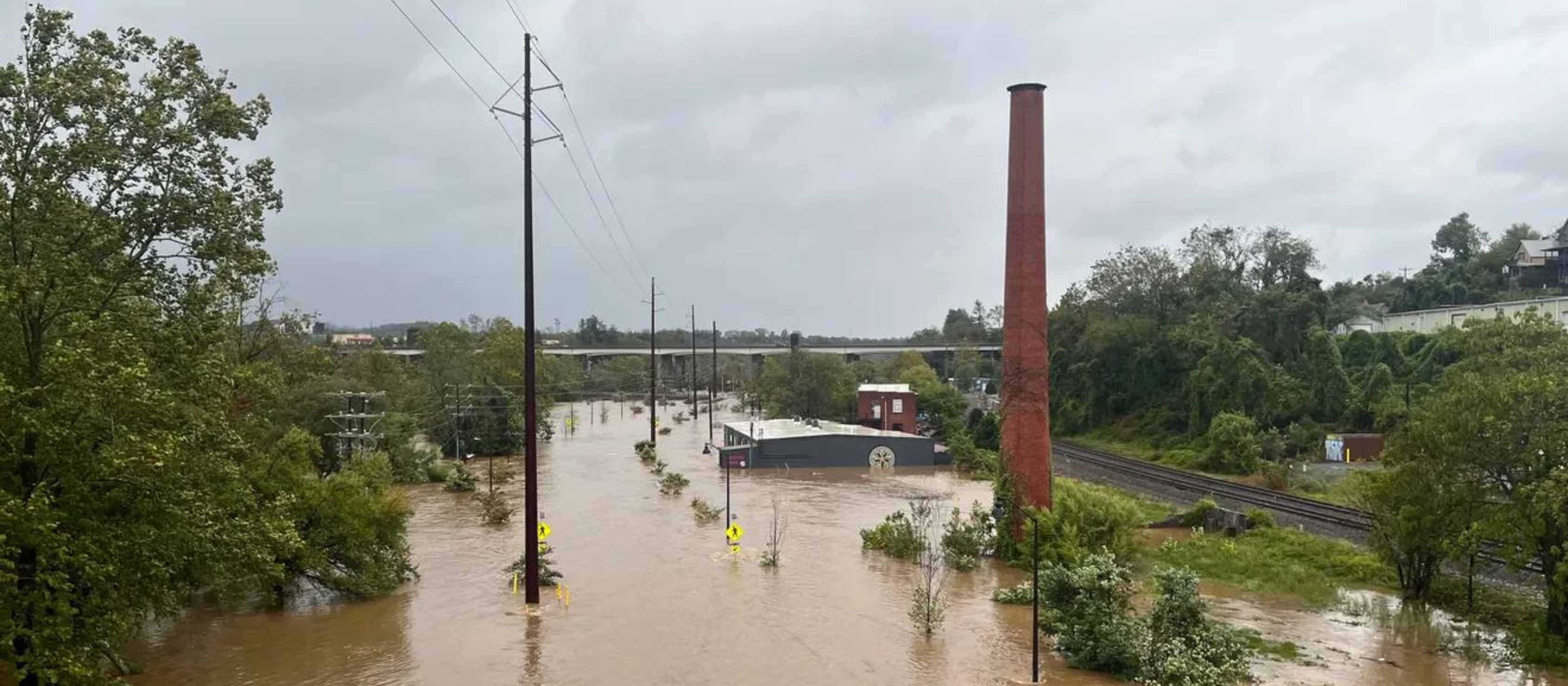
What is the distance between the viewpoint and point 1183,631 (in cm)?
1574

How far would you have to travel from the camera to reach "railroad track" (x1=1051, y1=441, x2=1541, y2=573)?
89.1ft

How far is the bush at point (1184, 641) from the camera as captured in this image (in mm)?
14398

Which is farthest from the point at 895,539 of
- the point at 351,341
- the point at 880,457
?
the point at 351,341

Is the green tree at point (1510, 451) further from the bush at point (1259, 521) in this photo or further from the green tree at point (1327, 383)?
the green tree at point (1327, 383)

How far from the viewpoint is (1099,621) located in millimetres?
16969

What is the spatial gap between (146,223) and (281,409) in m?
27.6

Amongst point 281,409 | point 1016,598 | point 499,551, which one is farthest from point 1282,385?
point 281,409

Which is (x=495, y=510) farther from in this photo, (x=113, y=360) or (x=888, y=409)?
(x=888, y=409)

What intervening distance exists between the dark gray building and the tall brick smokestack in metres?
25.0

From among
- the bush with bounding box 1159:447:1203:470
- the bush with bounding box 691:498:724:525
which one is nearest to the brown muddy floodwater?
the bush with bounding box 691:498:724:525

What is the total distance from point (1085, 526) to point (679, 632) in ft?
31.8

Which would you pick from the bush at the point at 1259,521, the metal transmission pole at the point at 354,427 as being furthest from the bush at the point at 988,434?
the metal transmission pole at the point at 354,427

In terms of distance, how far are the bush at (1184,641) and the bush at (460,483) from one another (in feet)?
109

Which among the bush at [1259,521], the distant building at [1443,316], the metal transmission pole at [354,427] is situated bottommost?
the bush at [1259,521]
